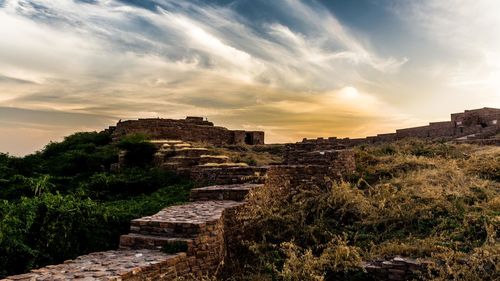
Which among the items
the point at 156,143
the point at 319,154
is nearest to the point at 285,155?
the point at 319,154

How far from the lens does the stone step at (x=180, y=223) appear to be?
6.18m

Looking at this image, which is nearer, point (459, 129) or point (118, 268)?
point (118, 268)

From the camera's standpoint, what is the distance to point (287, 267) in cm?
589

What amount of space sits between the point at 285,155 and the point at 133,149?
539 centimetres

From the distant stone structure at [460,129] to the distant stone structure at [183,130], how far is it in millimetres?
4727

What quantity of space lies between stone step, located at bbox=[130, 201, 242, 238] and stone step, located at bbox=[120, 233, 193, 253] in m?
0.15

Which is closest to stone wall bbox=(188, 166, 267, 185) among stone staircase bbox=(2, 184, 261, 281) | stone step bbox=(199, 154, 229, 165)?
stone step bbox=(199, 154, 229, 165)

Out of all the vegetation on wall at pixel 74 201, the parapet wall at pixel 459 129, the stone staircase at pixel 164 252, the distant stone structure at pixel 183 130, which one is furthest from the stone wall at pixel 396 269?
the distant stone structure at pixel 183 130

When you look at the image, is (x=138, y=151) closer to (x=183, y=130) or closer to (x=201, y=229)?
(x=183, y=130)

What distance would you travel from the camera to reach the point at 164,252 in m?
5.81

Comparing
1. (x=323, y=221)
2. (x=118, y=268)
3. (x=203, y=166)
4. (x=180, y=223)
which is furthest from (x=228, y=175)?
(x=118, y=268)

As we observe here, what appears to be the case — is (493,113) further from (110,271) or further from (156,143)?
(110,271)

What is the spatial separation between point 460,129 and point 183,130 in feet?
41.1

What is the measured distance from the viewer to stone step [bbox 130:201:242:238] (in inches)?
243
